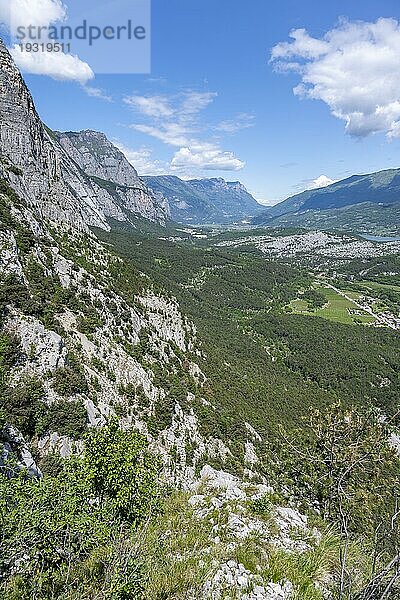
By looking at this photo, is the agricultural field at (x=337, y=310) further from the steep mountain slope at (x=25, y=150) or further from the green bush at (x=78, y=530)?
the green bush at (x=78, y=530)

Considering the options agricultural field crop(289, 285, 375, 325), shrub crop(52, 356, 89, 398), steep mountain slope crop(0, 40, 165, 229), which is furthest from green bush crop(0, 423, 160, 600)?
agricultural field crop(289, 285, 375, 325)

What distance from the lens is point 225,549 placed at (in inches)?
393

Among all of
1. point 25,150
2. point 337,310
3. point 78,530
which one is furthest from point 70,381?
point 337,310

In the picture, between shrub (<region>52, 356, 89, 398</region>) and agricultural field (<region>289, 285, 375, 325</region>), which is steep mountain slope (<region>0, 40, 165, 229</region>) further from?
agricultural field (<region>289, 285, 375, 325</region>)

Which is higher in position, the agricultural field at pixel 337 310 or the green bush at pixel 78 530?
the green bush at pixel 78 530

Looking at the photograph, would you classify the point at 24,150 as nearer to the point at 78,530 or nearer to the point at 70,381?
the point at 70,381

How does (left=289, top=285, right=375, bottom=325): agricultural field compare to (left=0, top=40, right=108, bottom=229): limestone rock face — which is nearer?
(left=0, top=40, right=108, bottom=229): limestone rock face

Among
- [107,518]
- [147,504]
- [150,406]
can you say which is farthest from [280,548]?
[150,406]

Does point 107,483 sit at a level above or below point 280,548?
above

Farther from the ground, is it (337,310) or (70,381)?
(70,381)

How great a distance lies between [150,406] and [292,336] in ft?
295

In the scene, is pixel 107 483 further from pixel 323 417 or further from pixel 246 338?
pixel 246 338

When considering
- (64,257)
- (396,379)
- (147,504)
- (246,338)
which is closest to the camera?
(147,504)

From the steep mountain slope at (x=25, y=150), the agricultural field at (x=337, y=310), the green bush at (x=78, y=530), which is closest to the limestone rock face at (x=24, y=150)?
the steep mountain slope at (x=25, y=150)
